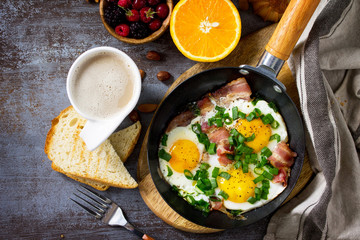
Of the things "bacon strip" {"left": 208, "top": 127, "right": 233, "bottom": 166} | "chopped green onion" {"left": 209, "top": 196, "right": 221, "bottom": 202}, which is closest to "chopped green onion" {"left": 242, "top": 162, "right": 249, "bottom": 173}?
"bacon strip" {"left": 208, "top": 127, "right": 233, "bottom": 166}

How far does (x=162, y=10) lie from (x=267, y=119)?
Answer: 1.36 metres

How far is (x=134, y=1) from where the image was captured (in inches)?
110

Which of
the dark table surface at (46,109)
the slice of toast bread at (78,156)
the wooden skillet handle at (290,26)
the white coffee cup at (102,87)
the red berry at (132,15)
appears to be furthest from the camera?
the dark table surface at (46,109)

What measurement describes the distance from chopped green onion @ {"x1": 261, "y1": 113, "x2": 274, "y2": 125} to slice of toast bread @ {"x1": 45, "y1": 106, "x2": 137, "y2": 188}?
1.31 metres

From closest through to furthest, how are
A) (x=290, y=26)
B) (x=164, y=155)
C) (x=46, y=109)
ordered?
1. (x=290, y=26)
2. (x=164, y=155)
3. (x=46, y=109)

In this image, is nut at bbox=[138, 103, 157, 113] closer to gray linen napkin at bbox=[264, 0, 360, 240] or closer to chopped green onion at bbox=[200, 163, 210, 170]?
chopped green onion at bbox=[200, 163, 210, 170]

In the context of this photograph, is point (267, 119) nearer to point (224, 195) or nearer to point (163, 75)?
point (224, 195)

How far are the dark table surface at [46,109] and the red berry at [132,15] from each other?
32 centimetres

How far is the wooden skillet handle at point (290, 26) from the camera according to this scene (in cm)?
234

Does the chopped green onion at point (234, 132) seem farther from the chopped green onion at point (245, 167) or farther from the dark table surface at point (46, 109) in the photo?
the dark table surface at point (46, 109)

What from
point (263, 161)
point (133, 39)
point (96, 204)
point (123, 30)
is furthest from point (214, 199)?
point (123, 30)

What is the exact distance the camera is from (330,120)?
2543 millimetres

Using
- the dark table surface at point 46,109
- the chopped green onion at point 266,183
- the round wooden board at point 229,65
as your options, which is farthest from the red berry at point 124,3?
the chopped green onion at point 266,183

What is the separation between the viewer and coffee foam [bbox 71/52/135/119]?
106 inches
